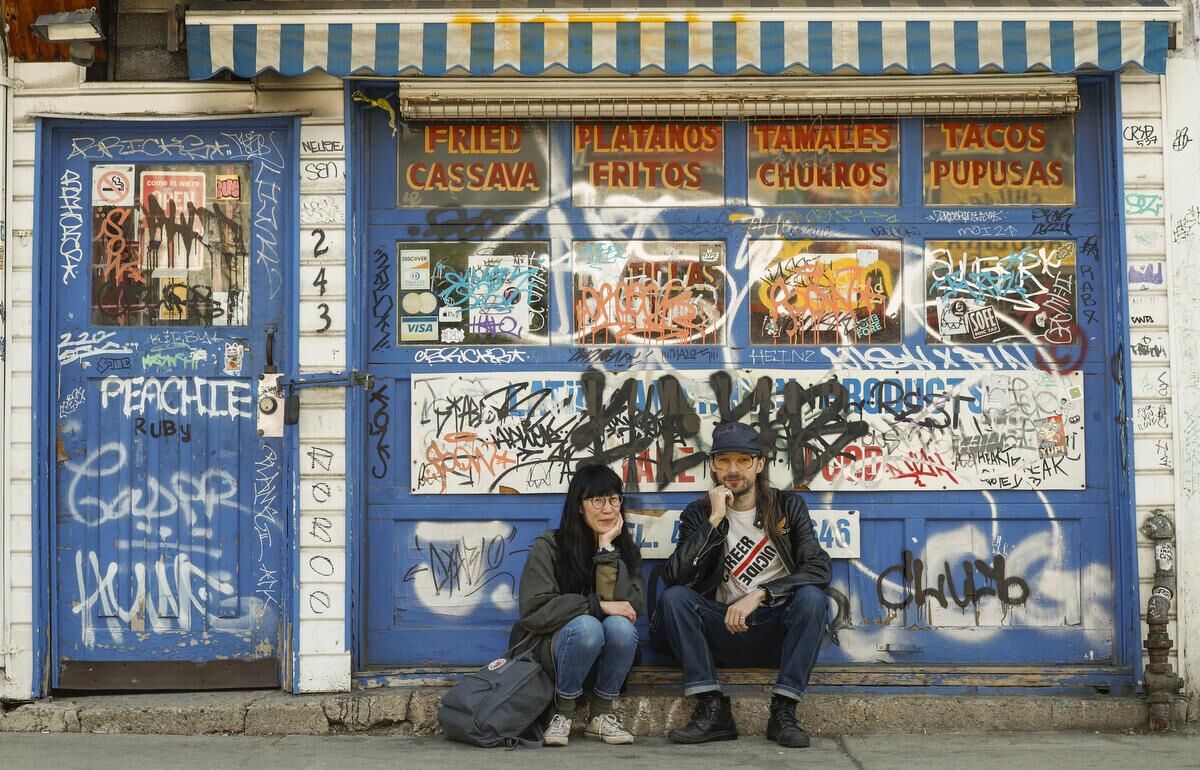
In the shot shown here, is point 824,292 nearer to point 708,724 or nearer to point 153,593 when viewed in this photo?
point 708,724

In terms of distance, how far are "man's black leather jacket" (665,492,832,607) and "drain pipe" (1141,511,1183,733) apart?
146 centimetres

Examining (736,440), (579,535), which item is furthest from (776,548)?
(579,535)

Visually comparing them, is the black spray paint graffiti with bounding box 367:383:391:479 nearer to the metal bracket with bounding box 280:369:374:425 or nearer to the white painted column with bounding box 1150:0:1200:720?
the metal bracket with bounding box 280:369:374:425

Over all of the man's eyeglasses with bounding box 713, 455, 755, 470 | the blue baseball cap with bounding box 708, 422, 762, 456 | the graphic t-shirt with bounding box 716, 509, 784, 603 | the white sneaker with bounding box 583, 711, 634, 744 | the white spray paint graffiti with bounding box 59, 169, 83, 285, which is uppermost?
the white spray paint graffiti with bounding box 59, 169, 83, 285

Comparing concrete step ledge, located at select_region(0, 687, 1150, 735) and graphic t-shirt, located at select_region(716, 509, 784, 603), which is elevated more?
graphic t-shirt, located at select_region(716, 509, 784, 603)

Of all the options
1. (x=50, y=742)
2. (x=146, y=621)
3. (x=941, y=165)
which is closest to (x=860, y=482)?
(x=941, y=165)

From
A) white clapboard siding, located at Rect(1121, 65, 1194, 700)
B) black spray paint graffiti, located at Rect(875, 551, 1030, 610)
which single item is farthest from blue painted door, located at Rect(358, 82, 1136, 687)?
white clapboard siding, located at Rect(1121, 65, 1194, 700)

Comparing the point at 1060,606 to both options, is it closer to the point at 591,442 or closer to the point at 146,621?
the point at 591,442

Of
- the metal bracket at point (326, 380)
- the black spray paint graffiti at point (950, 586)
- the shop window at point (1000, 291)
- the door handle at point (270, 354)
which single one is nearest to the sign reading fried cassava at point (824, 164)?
the shop window at point (1000, 291)

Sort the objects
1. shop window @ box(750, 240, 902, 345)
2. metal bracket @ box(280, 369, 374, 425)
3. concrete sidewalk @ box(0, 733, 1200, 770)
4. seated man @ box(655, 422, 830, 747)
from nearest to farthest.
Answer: concrete sidewalk @ box(0, 733, 1200, 770)
seated man @ box(655, 422, 830, 747)
metal bracket @ box(280, 369, 374, 425)
shop window @ box(750, 240, 902, 345)

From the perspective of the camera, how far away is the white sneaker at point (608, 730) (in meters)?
5.57

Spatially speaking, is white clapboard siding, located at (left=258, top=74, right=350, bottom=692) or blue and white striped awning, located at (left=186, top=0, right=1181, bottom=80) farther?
white clapboard siding, located at (left=258, top=74, right=350, bottom=692)

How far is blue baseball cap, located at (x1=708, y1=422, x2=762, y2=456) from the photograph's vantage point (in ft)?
18.5

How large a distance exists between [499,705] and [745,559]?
1267mm
